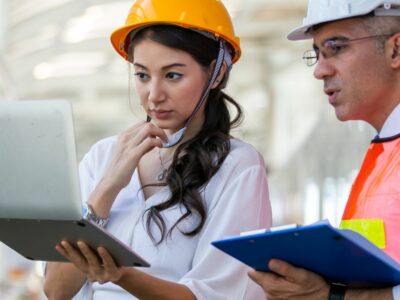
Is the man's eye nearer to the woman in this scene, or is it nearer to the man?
the man

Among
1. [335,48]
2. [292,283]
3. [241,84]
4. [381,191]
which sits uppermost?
[335,48]

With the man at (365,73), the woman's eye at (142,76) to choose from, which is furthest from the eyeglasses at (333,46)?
the woman's eye at (142,76)

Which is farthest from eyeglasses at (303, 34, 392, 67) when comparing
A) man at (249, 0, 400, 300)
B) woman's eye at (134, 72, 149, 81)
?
woman's eye at (134, 72, 149, 81)

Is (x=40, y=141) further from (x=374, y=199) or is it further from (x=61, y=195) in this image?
(x=374, y=199)

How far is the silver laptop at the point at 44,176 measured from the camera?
258cm

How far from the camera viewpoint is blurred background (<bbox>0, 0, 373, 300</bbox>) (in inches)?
524

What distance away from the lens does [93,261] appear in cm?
271

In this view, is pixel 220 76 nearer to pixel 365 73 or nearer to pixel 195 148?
pixel 195 148

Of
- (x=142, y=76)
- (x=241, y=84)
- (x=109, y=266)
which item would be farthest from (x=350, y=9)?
(x=241, y=84)

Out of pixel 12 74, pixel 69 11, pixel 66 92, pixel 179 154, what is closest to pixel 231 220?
pixel 179 154

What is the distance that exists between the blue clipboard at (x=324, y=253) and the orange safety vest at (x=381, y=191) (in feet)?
0.37

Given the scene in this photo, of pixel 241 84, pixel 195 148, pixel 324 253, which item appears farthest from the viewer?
pixel 241 84

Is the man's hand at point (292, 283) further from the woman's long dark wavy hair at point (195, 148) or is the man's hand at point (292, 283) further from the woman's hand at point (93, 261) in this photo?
the woman's long dark wavy hair at point (195, 148)

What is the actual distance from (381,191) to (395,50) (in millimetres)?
419
